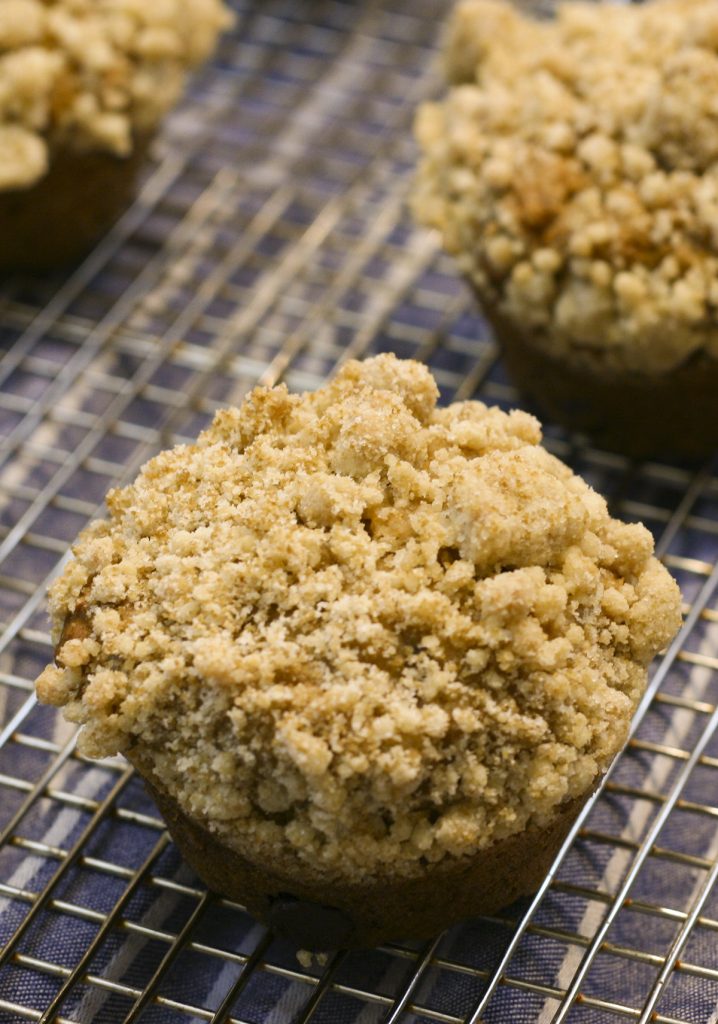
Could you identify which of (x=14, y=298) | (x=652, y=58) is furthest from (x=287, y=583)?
(x=14, y=298)

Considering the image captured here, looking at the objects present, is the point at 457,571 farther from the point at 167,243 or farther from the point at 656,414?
the point at 167,243

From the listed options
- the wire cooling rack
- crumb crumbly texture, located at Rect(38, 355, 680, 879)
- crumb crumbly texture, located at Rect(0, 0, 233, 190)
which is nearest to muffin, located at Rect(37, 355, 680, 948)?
crumb crumbly texture, located at Rect(38, 355, 680, 879)

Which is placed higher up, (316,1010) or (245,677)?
(245,677)

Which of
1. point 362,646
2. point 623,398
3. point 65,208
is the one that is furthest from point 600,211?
point 65,208

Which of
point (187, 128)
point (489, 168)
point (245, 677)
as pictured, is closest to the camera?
point (245, 677)

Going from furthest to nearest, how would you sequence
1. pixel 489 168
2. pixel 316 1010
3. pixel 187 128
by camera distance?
1. pixel 187 128
2. pixel 489 168
3. pixel 316 1010

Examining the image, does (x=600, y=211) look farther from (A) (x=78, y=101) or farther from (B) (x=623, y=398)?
(A) (x=78, y=101)
